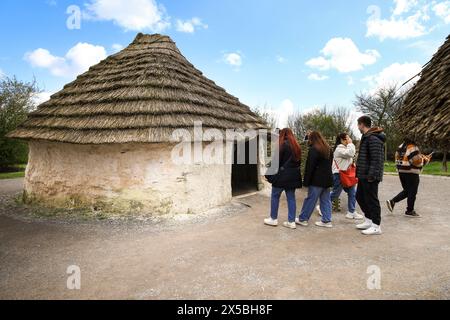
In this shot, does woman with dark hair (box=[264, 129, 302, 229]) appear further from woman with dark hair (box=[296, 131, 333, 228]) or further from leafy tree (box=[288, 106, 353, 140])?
leafy tree (box=[288, 106, 353, 140])

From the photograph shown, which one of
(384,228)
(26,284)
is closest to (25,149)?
(26,284)

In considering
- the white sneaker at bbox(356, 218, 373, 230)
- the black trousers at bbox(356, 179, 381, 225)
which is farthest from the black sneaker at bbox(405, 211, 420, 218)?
the black trousers at bbox(356, 179, 381, 225)

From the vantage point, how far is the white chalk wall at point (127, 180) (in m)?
6.48

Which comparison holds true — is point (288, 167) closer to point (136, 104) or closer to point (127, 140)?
point (127, 140)

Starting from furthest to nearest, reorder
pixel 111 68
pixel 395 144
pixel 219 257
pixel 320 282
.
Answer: pixel 395 144
pixel 111 68
pixel 219 257
pixel 320 282

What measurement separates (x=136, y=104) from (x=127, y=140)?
99 centimetres

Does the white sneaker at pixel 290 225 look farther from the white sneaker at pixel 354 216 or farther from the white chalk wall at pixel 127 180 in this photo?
the white chalk wall at pixel 127 180

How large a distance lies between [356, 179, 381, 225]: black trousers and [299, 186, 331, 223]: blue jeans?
611 millimetres

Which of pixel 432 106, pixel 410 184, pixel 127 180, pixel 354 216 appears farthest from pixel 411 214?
pixel 127 180

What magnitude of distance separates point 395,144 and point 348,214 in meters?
25.5

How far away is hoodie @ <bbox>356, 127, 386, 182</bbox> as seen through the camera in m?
4.99

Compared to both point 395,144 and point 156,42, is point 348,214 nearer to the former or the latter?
point 156,42

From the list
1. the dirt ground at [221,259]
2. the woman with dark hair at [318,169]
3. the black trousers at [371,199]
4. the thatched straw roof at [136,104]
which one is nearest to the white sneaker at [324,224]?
the dirt ground at [221,259]

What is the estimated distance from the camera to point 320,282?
3504 millimetres
